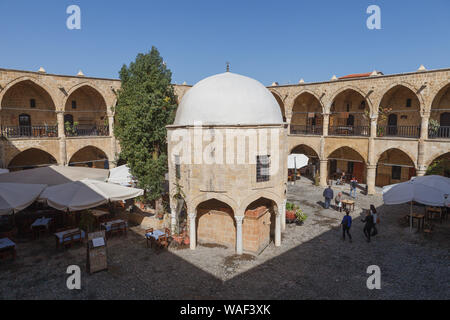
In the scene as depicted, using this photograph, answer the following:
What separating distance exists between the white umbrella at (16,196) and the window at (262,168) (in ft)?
25.7

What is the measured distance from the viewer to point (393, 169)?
2228 centimetres

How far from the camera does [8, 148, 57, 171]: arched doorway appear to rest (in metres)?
20.3

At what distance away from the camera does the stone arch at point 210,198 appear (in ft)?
32.8

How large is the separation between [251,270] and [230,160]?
12.0ft

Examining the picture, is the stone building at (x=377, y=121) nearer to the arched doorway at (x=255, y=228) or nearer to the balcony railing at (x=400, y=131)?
the balcony railing at (x=400, y=131)

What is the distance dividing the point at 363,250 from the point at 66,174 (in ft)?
42.1

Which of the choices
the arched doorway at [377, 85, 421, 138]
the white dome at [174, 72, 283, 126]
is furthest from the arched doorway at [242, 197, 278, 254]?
the arched doorway at [377, 85, 421, 138]

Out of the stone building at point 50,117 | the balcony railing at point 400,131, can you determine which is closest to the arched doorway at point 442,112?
the balcony railing at point 400,131

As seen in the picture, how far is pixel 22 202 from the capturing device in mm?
9461

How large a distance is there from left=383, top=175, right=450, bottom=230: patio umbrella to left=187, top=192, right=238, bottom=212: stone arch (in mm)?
6663

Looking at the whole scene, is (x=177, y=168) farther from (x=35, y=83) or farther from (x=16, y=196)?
(x=35, y=83)

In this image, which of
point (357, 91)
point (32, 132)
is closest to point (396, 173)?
point (357, 91)
